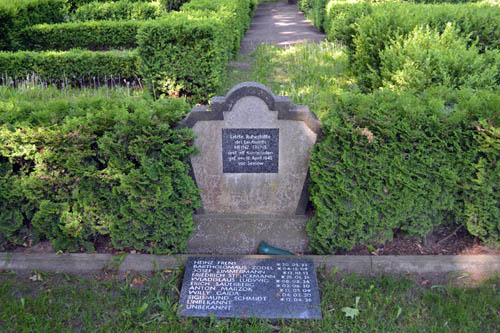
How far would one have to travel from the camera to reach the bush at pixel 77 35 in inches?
452

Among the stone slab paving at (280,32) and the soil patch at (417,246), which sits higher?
the stone slab paving at (280,32)

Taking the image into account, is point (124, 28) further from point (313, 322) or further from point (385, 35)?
point (313, 322)

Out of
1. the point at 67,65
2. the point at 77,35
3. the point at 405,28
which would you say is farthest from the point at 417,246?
the point at 77,35

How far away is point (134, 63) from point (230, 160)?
20.1 ft

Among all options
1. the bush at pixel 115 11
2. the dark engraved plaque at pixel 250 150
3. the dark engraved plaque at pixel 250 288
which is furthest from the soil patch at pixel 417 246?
the bush at pixel 115 11

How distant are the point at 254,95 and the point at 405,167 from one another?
1539mm

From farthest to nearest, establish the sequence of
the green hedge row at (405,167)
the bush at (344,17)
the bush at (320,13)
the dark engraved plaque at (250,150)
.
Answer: the bush at (320,13) < the bush at (344,17) < the dark engraved plaque at (250,150) < the green hedge row at (405,167)

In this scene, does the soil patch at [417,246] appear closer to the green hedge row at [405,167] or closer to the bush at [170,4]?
the green hedge row at [405,167]

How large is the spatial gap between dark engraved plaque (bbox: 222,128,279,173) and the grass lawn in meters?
1.16

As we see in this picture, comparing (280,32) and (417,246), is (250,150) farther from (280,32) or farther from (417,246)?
(280,32)

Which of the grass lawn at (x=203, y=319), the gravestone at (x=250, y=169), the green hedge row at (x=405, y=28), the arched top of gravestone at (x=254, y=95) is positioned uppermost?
the green hedge row at (x=405, y=28)

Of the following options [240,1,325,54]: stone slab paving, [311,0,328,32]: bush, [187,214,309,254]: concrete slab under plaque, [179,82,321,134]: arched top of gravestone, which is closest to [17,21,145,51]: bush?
[240,1,325,54]: stone slab paving

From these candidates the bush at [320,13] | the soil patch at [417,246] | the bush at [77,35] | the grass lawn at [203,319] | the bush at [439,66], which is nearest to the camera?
the grass lawn at [203,319]

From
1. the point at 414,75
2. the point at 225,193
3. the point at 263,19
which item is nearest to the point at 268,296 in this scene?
the point at 225,193
